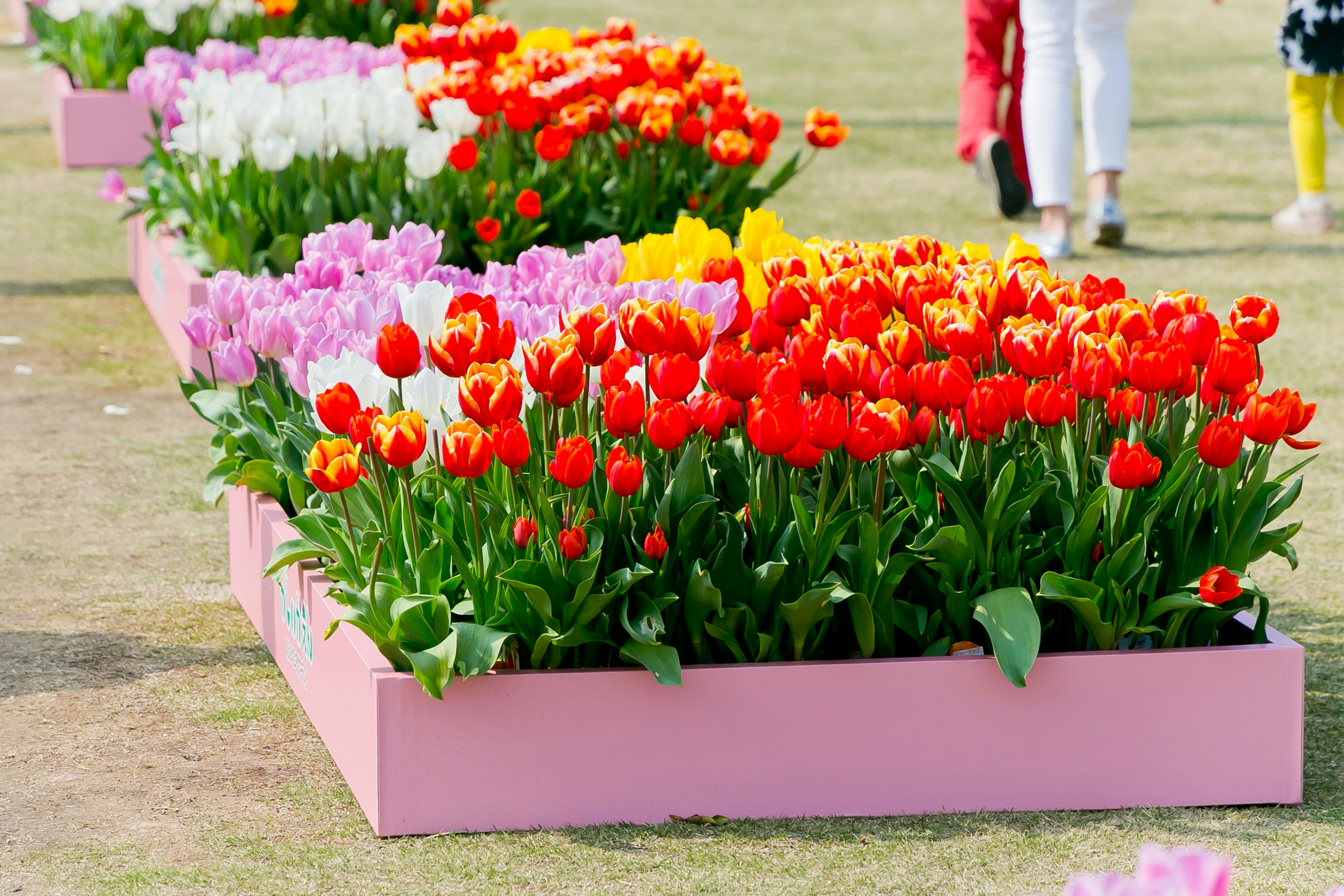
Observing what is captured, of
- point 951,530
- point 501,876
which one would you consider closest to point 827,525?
point 951,530

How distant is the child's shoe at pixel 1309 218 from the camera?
7.79m

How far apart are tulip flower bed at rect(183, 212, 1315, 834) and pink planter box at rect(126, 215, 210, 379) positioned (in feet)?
7.81

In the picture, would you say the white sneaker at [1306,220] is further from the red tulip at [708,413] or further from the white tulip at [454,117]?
the red tulip at [708,413]

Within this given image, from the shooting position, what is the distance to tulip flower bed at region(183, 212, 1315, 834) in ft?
8.78

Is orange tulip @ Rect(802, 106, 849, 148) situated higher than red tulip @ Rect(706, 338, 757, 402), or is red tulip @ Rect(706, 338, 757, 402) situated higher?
orange tulip @ Rect(802, 106, 849, 148)

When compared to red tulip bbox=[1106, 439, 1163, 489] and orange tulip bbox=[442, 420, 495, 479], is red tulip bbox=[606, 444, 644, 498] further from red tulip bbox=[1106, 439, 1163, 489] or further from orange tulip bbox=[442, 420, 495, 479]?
red tulip bbox=[1106, 439, 1163, 489]

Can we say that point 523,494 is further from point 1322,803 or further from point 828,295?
point 1322,803

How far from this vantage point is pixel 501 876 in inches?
102

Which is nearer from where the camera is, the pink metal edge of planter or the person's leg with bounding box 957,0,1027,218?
the person's leg with bounding box 957,0,1027,218

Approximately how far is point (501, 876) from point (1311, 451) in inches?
124

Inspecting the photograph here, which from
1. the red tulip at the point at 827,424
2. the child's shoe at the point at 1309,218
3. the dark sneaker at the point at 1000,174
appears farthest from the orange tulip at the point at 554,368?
the child's shoe at the point at 1309,218

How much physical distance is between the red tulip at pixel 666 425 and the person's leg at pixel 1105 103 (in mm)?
4614

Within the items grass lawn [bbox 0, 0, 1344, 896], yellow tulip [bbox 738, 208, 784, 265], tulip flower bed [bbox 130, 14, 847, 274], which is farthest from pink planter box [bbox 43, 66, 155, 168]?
yellow tulip [bbox 738, 208, 784, 265]

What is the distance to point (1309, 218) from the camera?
7.82 m
